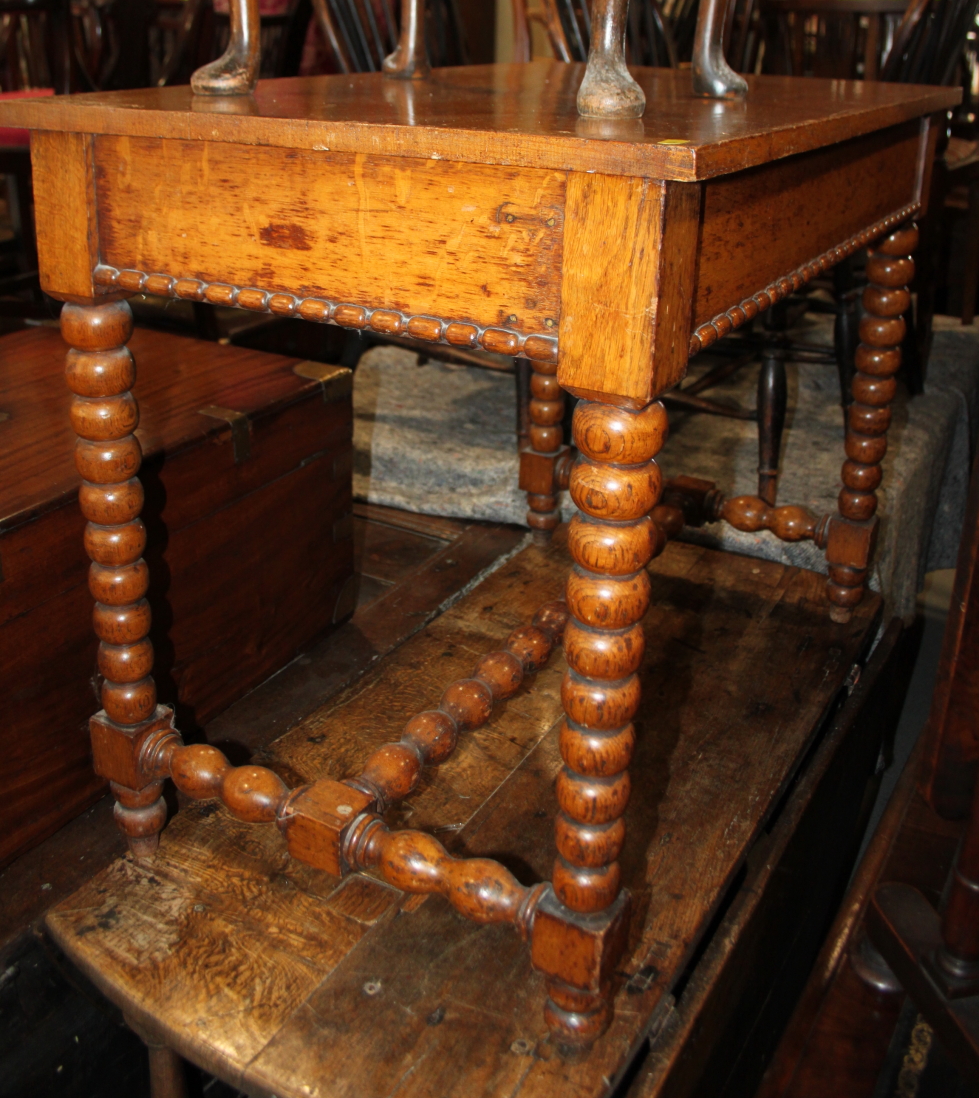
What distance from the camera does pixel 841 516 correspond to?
1.58 metres

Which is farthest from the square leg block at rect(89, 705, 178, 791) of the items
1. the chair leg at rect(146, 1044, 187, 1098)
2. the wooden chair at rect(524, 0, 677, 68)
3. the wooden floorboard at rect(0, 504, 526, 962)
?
the wooden chair at rect(524, 0, 677, 68)

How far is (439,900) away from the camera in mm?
1087

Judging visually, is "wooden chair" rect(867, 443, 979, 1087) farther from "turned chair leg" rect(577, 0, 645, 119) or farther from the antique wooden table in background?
"turned chair leg" rect(577, 0, 645, 119)

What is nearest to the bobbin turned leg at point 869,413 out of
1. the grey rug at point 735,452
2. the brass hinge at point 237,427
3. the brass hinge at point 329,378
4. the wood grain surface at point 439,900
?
the wood grain surface at point 439,900

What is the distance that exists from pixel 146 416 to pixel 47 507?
0.82 feet

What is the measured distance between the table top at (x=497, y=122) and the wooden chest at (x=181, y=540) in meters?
0.40

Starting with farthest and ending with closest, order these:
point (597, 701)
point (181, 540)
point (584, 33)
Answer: point (584, 33)
point (181, 540)
point (597, 701)

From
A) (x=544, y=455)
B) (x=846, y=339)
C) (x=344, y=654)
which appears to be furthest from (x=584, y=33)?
(x=344, y=654)

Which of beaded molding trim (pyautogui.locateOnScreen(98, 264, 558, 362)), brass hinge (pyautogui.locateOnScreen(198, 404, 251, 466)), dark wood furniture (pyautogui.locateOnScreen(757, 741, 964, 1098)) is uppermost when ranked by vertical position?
beaded molding trim (pyautogui.locateOnScreen(98, 264, 558, 362))

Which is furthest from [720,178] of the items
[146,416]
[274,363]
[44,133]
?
[274,363]

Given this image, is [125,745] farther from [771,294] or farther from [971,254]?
[971,254]

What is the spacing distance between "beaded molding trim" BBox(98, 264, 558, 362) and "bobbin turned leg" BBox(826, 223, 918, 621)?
772 mm

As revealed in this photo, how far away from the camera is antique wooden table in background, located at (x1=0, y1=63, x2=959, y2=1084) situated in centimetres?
72

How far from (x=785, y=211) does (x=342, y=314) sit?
0.38m
